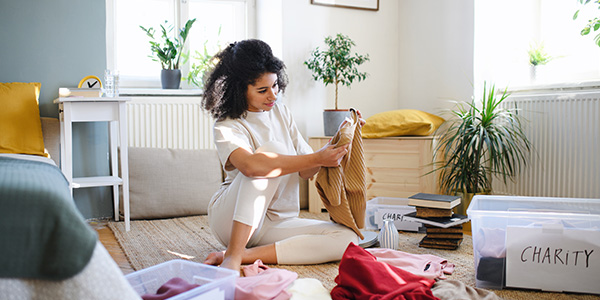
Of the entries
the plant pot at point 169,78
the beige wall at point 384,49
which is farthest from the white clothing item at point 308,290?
the plant pot at point 169,78

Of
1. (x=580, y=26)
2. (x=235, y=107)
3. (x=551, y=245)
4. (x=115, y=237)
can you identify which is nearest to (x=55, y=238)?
(x=235, y=107)

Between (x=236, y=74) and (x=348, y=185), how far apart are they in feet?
2.07

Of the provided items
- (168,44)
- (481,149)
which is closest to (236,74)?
(481,149)

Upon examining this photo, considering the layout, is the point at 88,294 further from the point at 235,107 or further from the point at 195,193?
the point at 195,193

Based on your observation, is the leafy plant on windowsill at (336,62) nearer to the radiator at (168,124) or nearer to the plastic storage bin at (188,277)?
the radiator at (168,124)

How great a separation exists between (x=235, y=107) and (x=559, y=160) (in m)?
1.90

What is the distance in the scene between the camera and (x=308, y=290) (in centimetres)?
172

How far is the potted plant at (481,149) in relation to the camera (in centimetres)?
292

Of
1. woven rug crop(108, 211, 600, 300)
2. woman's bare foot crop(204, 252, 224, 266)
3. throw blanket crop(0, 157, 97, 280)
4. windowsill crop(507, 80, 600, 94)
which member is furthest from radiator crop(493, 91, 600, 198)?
throw blanket crop(0, 157, 97, 280)

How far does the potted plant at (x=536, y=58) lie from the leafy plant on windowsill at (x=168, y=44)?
220 centimetres

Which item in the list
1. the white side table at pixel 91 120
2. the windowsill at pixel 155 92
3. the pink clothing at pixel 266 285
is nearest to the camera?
the pink clothing at pixel 266 285

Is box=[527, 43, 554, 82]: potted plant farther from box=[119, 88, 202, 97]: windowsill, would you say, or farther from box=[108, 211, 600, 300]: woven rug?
box=[119, 88, 202, 97]: windowsill

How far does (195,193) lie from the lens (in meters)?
3.35

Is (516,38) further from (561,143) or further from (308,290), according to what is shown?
(308,290)
